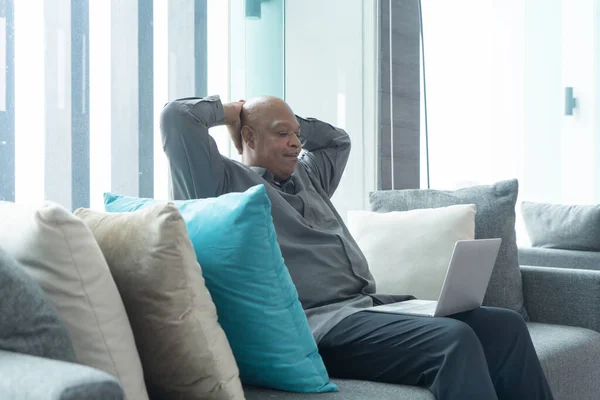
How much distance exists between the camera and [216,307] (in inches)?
61.6

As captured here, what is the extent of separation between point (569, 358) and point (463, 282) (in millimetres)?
610

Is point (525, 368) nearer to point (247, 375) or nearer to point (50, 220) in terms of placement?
point (247, 375)

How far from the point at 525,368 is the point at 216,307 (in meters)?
0.89

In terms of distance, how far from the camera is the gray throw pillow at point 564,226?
4008 millimetres

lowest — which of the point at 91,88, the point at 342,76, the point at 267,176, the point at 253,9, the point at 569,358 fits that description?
the point at 569,358

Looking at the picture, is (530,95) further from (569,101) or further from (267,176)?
(267,176)

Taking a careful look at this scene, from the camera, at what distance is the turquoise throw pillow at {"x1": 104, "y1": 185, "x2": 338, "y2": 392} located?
5.06 ft

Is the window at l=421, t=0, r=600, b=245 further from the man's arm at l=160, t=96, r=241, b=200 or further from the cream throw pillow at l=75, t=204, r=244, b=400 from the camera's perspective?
the cream throw pillow at l=75, t=204, r=244, b=400

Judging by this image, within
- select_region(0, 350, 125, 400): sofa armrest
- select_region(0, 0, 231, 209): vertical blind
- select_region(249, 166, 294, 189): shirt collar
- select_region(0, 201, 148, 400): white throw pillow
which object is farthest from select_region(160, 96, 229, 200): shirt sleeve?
select_region(0, 350, 125, 400): sofa armrest

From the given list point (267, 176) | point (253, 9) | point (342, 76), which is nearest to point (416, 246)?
point (267, 176)

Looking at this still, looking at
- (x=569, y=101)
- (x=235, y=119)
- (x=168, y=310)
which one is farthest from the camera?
(x=569, y=101)

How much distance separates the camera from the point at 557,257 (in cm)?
393

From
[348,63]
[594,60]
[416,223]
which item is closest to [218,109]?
[416,223]

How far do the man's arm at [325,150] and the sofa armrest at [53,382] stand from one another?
1.80m
